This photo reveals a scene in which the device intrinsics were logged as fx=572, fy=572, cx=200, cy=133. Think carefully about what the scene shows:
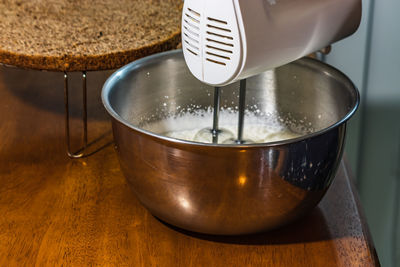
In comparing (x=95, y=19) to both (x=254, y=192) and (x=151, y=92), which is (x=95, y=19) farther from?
(x=254, y=192)

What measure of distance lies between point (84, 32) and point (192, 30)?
1.14ft

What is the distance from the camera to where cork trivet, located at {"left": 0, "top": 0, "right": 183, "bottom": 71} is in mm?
741

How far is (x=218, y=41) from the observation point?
51cm

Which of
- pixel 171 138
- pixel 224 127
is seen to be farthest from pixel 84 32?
pixel 171 138

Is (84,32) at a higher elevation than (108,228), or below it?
higher

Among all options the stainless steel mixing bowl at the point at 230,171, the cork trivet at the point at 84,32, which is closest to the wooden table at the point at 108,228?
the stainless steel mixing bowl at the point at 230,171

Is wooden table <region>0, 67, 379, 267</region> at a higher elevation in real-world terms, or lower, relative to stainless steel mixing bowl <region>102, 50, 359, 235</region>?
lower

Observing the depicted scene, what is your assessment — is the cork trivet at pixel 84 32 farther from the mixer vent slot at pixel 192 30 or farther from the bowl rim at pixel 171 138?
the mixer vent slot at pixel 192 30

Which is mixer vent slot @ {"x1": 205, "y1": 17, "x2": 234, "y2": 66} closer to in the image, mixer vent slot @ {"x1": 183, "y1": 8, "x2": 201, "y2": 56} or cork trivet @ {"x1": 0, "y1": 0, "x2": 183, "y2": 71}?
mixer vent slot @ {"x1": 183, "y1": 8, "x2": 201, "y2": 56}

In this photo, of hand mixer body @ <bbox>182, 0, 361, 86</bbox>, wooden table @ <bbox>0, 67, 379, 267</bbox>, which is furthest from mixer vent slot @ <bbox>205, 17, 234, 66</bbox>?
wooden table @ <bbox>0, 67, 379, 267</bbox>

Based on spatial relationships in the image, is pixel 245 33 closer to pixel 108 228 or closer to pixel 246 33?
pixel 246 33

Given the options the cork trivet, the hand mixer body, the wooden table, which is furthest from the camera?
the cork trivet

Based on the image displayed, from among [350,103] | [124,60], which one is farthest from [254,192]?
[124,60]

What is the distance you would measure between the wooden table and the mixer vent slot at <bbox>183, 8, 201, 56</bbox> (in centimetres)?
22
